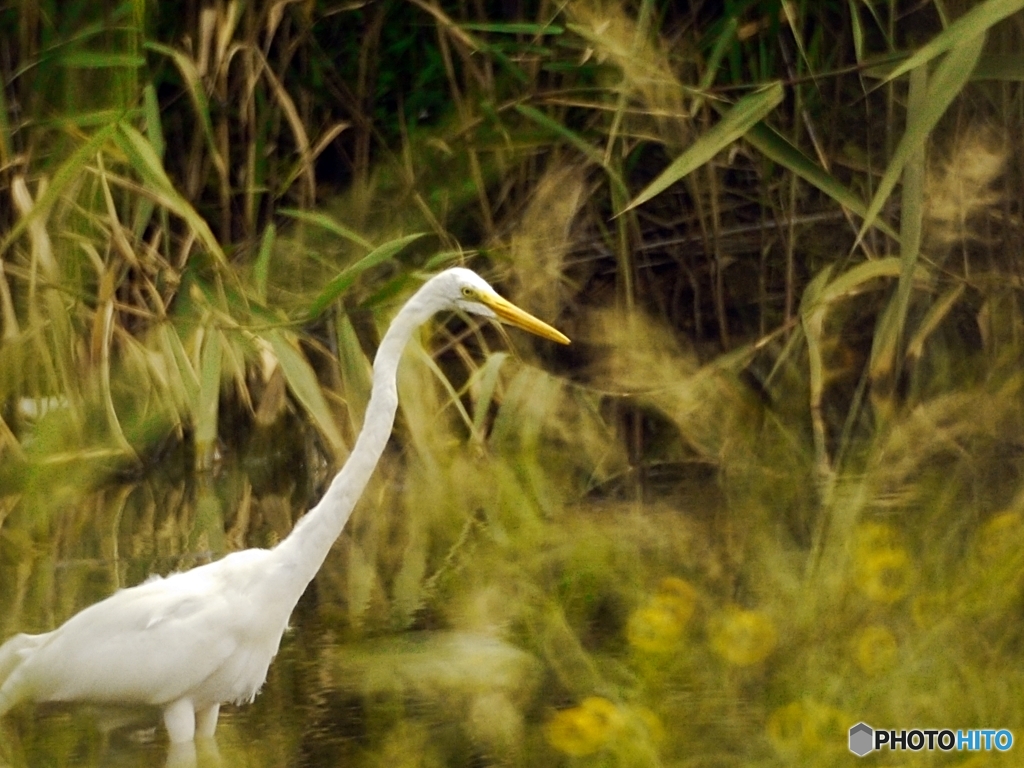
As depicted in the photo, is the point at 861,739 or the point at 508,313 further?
the point at 508,313

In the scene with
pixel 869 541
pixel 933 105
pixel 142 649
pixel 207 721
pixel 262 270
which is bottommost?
pixel 207 721

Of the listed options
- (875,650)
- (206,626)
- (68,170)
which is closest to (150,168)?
(68,170)

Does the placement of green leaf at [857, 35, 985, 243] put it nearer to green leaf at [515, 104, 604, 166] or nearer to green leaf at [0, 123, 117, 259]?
green leaf at [515, 104, 604, 166]

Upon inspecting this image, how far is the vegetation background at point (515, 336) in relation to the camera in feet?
8.10

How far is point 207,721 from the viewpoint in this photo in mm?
2479

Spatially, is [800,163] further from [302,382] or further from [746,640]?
[746,640]

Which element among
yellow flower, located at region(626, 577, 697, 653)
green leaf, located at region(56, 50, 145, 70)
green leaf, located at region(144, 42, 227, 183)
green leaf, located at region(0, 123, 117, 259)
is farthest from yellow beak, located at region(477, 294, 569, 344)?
green leaf, located at region(144, 42, 227, 183)

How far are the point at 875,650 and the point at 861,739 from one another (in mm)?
132

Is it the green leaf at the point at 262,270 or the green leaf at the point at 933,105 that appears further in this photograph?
the green leaf at the point at 262,270

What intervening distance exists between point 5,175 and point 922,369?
2.05 metres

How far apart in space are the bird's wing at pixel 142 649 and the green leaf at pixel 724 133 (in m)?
0.95

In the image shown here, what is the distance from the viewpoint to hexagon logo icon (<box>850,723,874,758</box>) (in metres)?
1.83

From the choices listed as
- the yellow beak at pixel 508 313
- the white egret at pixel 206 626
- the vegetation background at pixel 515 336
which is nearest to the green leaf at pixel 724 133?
the vegetation background at pixel 515 336

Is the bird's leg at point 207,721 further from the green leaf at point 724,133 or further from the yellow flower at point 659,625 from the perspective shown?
the green leaf at point 724,133
